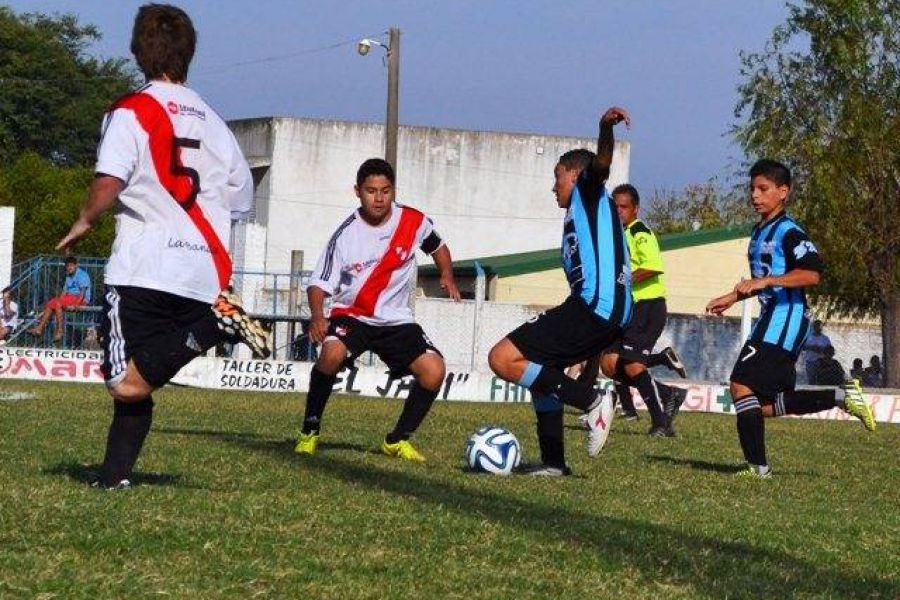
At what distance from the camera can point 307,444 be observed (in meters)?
9.55

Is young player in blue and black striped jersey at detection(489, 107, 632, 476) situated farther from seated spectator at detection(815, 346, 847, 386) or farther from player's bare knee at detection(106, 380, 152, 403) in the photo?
seated spectator at detection(815, 346, 847, 386)

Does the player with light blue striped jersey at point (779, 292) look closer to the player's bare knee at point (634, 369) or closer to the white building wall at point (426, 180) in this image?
the player's bare knee at point (634, 369)

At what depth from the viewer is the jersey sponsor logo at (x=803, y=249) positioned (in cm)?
930

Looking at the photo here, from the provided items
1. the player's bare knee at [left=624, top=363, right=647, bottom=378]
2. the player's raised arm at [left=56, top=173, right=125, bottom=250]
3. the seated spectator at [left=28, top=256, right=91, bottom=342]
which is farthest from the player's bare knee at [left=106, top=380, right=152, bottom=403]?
the seated spectator at [left=28, top=256, right=91, bottom=342]

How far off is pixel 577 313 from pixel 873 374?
2176cm

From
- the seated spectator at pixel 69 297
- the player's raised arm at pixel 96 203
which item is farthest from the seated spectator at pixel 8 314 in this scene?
the player's raised arm at pixel 96 203

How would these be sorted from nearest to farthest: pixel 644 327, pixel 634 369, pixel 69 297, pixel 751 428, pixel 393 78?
pixel 751 428, pixel 634 369, pixel 644 327, pixel 69 297, pixel 393 78

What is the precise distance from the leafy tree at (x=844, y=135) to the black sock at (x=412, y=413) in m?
20.2

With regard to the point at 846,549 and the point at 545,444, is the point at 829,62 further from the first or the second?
the point at 846,549

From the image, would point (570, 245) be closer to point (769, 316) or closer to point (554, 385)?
point (554, 385)

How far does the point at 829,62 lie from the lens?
1169 inches

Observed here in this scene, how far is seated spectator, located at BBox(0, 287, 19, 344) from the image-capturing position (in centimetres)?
2481

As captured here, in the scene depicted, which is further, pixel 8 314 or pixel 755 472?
pixel 8 314

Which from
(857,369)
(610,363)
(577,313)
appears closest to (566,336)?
(577,313)
